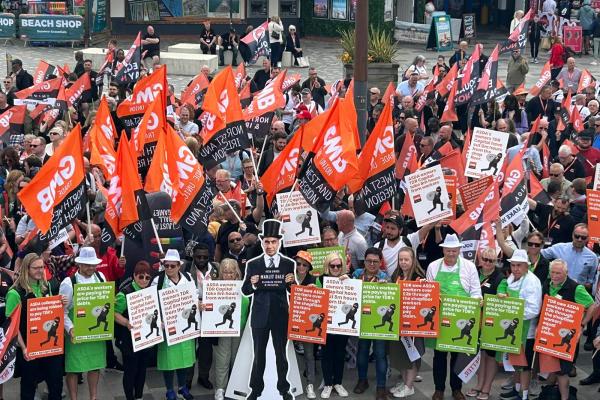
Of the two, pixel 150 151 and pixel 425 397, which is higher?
pixel 150 151

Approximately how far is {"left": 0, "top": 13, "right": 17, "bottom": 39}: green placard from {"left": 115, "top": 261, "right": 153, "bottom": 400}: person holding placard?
26.9 metres

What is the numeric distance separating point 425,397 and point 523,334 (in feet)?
3.71

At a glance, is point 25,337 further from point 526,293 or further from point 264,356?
point 526,293

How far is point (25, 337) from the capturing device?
10.6 m

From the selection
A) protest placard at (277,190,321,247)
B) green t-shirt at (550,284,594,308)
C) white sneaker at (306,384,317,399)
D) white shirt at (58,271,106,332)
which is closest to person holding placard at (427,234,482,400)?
green t-shirt at (550,284,594,308)

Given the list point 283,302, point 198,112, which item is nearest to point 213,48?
point 198,112

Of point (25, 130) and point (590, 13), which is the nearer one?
point (25, 130)

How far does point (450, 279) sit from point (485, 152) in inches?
133

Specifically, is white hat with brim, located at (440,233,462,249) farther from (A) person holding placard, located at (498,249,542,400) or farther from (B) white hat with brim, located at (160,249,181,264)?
(B) white hat with brim, located at (160,249,181,264)

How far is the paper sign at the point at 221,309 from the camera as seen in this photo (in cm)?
1131

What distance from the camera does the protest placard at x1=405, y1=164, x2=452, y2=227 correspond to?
12.8 meters

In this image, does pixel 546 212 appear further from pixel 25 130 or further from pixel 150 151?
pixel 25 130

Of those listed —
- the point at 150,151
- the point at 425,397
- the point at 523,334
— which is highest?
the point at 150,151

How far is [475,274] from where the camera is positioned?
11445 mm
